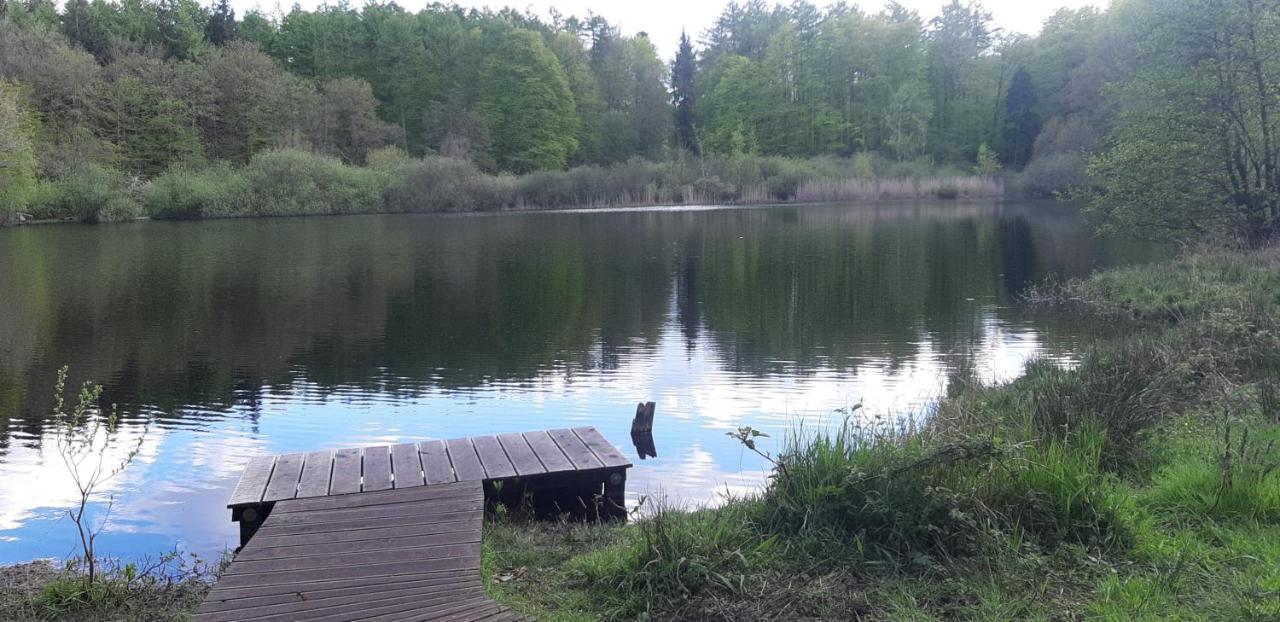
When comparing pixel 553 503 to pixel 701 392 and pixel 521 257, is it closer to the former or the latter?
pixel 701 392

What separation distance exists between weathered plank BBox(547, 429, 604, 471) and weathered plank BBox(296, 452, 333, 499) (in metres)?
1.55

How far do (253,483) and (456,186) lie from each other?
45.8 m

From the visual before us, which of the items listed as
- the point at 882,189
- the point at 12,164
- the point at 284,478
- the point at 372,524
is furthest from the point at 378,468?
the point at 882,189

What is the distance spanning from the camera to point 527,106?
67.1 meters

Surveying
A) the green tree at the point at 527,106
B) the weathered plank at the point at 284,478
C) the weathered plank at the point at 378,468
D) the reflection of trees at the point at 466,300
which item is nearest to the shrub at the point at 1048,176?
the reflection of trees at the point at 466,300

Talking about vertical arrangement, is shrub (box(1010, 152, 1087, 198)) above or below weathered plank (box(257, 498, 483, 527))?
above

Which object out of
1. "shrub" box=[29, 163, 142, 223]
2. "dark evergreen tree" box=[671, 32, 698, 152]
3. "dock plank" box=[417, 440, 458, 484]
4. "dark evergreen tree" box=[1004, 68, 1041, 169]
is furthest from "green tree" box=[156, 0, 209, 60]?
"dock plank" box=[417, 440, 458, 484]

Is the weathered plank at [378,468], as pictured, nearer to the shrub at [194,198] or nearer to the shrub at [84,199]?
the shrub at [84,199]

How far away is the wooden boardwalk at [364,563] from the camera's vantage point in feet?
13.5

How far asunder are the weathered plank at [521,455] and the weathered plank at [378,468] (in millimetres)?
788

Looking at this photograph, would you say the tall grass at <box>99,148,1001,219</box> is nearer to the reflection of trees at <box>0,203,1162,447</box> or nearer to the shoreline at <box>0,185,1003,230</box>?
the shoreline at <box>0,185,1003,230</box>

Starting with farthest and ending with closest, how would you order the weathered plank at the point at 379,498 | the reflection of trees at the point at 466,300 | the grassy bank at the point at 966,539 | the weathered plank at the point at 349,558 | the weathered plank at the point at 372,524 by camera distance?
1. the reflection of trees at the point at 466,300
2. the weathered plank at the point at 379,498
3. the weathered plank at the point at 372,524
4. the weathered plank at the point at 349,558
5. the grassy bank at the point at 966,539

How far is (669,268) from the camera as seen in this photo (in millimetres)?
23422

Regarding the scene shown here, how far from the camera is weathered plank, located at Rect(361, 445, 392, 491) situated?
603 cm
